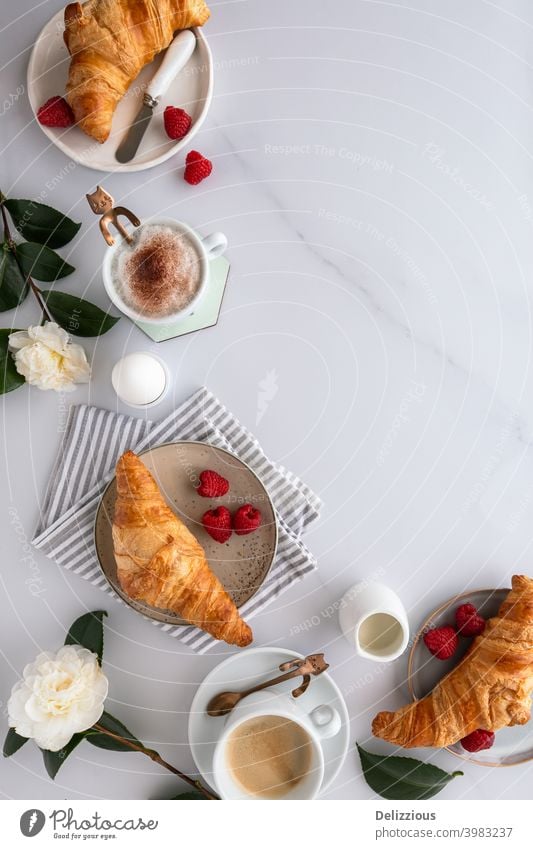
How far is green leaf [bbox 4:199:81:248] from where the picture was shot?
1.35 m

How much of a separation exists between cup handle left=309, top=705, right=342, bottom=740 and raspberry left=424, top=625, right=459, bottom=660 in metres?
0.22

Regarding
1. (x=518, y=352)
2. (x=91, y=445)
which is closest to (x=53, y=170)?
(x=91, y=445)

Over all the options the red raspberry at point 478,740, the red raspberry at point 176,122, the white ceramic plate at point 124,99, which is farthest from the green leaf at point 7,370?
the red raspberry at point 478,740

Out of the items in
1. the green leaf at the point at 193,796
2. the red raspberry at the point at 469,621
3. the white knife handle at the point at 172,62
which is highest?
the white knife handle at the point at 172,62

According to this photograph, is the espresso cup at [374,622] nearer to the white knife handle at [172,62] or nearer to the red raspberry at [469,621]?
the red raspberry at [469,621]

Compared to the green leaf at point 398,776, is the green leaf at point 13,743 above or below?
below

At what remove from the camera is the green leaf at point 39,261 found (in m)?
1.35

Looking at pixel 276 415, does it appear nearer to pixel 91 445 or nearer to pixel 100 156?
pixel 91 445

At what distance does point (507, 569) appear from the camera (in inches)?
56.4

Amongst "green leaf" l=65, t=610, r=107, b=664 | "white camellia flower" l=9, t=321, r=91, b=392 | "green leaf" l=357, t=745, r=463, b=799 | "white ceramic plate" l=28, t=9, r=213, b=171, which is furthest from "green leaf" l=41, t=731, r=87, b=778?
"white ceramic plate" l=28, t=9, r=213, b=171

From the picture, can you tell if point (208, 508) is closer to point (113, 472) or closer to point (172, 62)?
point (113, 472)

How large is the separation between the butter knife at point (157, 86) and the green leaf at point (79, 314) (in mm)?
274

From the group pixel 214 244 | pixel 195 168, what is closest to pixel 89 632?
pixel 214 244

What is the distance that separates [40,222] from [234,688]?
0.93 m
